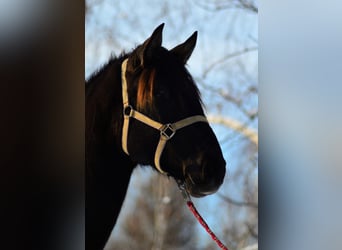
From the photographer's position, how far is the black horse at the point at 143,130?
3.90 ft

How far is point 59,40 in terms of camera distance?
1.20 metres

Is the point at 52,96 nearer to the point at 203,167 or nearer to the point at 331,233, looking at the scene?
the point at 203,167

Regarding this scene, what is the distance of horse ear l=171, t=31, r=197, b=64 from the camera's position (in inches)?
48.3

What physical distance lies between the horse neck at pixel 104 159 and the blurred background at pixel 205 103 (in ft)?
0.11

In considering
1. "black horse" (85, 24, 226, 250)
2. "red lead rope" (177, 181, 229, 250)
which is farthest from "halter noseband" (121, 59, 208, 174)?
"red lead rope" (177, 181, 229, 250)

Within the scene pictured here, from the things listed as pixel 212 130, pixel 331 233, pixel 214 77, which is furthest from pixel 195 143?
pixel 331 233

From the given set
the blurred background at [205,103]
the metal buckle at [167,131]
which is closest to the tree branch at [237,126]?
the blurred background at [205,103]

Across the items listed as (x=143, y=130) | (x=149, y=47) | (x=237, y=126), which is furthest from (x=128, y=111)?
(x=237, y=126)

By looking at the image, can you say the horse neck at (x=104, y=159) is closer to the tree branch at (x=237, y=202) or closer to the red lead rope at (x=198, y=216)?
the red lead rope at (x=198, y=216)

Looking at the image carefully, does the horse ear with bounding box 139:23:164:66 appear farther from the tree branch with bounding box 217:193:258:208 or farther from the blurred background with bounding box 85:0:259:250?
the tree branch with bounding box 217:193:258:208

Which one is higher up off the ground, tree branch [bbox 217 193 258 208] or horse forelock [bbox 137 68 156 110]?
horse forelock [bbox 137 68 156 110]

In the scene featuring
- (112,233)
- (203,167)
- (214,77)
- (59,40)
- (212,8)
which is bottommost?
(112,233)

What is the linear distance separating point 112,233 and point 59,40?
63cm

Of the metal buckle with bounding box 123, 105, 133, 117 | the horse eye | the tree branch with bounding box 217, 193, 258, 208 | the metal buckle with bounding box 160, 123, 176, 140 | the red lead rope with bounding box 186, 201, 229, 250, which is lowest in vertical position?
the red lead rope with bounding box 186, 201, 229, 250
